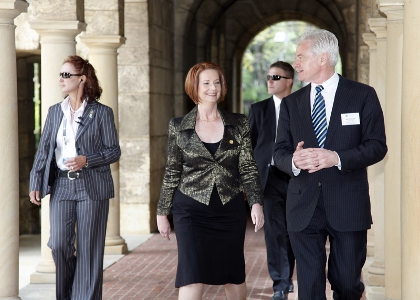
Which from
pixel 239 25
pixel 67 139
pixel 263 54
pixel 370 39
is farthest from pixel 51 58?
pixel 263 54

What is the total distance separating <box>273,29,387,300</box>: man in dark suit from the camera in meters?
3.96

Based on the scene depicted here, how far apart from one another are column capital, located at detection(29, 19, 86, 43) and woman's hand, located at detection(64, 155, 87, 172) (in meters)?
2.49

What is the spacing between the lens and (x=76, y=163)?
4828 mm

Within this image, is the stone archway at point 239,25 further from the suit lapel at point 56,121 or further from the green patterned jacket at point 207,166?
the green patterned jacket at point 207,166

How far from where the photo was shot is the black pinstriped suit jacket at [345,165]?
3.96 meters

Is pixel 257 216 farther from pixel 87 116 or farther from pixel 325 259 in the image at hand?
pixel 87 116

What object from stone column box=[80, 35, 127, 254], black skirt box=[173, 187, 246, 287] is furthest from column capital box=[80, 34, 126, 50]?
black skirt box=[173, 187, 246, 287]

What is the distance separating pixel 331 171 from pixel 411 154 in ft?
1.78

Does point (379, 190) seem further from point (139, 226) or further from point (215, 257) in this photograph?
point (139, 226)

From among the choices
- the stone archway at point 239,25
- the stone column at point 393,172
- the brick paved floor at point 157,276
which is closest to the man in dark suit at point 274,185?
the brick paved floor at point 157,276

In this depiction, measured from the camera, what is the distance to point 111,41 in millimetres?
8719

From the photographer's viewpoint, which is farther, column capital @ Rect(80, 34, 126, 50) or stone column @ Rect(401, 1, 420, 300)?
column capital @ Rect(80, 34, 126, 50)

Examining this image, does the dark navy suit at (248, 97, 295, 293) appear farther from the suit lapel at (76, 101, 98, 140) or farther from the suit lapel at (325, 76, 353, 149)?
the suit lapel at (325, 76, 353, 149)

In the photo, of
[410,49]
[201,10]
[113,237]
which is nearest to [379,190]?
[113,237]
